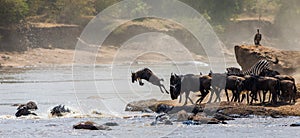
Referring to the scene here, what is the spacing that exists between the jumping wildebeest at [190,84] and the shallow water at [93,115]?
2.09 m

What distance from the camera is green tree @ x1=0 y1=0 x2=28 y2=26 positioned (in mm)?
97875

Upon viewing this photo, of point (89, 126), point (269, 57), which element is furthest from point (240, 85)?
point (269, 57)

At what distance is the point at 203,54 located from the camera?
107 metres

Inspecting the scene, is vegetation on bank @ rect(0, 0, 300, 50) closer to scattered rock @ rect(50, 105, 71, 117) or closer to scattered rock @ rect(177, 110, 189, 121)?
scattered rock @ rect(50, 105, 71, 117)

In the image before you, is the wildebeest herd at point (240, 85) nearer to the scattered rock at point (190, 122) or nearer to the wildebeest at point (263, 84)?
the wildebeest at point (263, 84)

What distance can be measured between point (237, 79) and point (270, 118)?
101 inches

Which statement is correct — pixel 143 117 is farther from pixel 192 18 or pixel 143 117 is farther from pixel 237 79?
pixel 192 18

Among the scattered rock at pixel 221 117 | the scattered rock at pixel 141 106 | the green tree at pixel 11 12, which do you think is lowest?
the scattered rock at pixel 221 117

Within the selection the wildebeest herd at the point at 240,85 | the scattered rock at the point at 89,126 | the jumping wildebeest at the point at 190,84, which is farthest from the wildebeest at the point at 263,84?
the scattered rock at the point at 89,126

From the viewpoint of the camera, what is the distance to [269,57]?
136 feet

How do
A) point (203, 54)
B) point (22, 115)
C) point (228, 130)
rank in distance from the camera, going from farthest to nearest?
point (203, 54), point (22, 115), point (228, 130)

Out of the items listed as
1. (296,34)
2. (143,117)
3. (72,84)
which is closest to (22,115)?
(143,117)

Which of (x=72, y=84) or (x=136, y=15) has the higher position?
(x=136, y=15)

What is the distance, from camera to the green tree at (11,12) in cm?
9788
